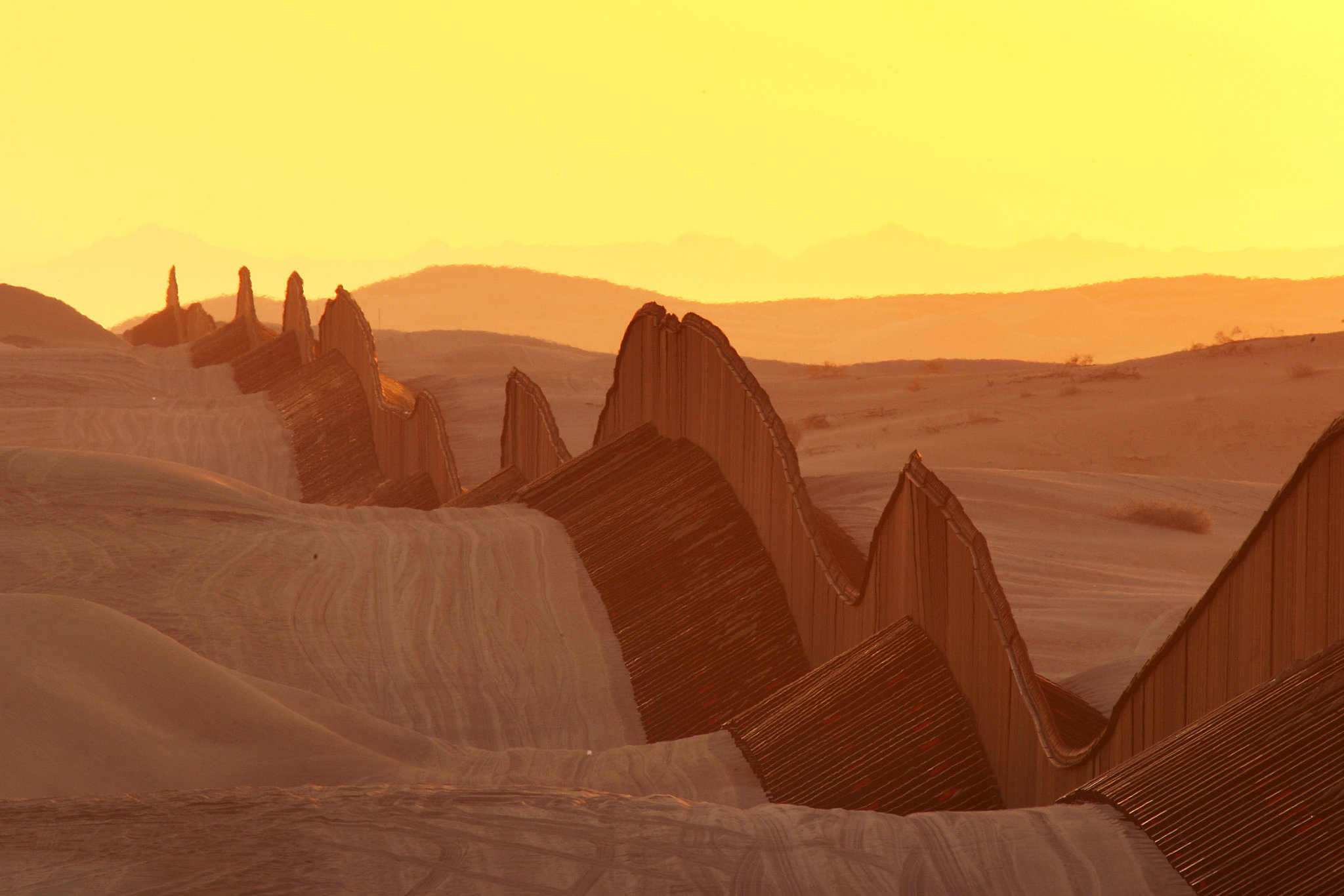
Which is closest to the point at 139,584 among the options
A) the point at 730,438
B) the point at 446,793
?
the point at 730,438

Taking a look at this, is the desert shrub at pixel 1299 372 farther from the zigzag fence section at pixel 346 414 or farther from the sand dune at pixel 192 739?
the sand dune at pixel 192 739

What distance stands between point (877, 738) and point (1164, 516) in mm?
11784

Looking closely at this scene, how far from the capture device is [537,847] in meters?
3.25

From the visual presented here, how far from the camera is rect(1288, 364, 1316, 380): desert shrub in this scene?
98.5ft

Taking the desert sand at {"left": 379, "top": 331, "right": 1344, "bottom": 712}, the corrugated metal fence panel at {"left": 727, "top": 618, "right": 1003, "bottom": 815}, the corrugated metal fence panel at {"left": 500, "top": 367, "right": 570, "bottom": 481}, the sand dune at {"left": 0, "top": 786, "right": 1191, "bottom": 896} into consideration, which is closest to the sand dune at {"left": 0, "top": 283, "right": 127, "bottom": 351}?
the desert sand at {"left": 379, "top": 331, "right": 1344, "bottom": 712}

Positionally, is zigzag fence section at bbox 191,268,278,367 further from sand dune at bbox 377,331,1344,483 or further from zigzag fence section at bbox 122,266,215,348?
zigzag fence section at bbox 122,266,215,348

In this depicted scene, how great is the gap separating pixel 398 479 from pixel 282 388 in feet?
24.0

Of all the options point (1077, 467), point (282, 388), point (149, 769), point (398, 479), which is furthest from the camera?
point (1077, 467)

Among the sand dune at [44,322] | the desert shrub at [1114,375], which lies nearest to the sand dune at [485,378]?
the sand dune at [44,322]

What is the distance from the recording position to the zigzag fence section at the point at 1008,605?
4.04 meters

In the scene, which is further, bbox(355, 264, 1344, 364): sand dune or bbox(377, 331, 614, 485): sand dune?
bbox(355, 264, 1344, 364): sand dune

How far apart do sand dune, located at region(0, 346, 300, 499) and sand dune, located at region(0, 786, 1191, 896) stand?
552 inches

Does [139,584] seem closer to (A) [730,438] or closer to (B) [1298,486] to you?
(A) [730,438]

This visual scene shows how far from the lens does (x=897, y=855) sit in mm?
3373
